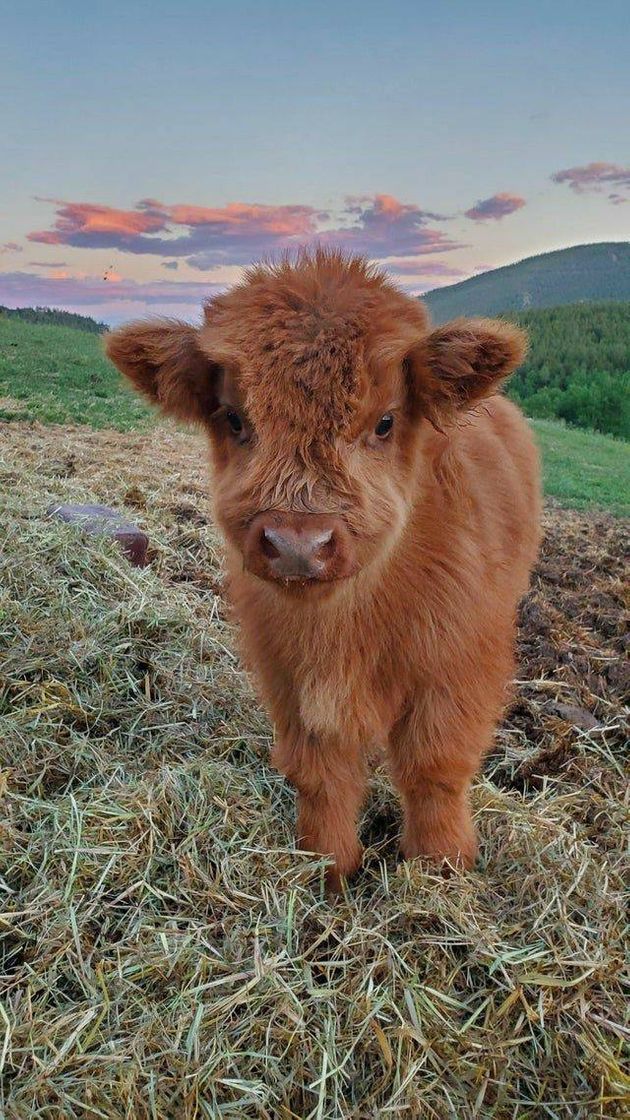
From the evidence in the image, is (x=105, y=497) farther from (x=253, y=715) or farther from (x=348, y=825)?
(x=348, y=825)

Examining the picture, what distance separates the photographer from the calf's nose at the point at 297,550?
2074 millimetres

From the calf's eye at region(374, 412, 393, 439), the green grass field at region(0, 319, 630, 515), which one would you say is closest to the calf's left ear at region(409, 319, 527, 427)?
the calf's eye at region(374, 412, 393, 439)

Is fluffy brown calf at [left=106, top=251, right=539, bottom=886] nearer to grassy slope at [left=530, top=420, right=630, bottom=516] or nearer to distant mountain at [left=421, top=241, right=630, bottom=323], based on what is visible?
grassy slope at [left=530, top=420, right=630, bottom=516]

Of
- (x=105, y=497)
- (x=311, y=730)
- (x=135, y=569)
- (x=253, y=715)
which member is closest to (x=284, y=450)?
(x=311, y=730)

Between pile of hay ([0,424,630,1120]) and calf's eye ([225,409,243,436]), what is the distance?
5.27 ft

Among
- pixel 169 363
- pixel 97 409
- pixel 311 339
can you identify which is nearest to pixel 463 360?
pixel 311 339

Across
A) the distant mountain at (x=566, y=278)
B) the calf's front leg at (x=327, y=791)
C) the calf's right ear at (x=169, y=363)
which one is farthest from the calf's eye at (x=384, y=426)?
the distant mountain at (x=566, y=278)

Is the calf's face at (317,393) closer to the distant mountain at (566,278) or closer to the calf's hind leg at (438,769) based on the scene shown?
the calf's hind leg at (438,769)

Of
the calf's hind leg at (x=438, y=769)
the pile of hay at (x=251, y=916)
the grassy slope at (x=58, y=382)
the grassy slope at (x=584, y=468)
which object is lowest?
the grassy slope at (x=584, y=468)

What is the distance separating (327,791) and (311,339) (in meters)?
1.69

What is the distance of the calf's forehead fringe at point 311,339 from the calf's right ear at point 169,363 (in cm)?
10

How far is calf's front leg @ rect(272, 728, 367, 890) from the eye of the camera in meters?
2.92

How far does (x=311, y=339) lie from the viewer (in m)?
2.24

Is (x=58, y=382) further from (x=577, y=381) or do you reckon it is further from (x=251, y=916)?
(x=251, y=916)
